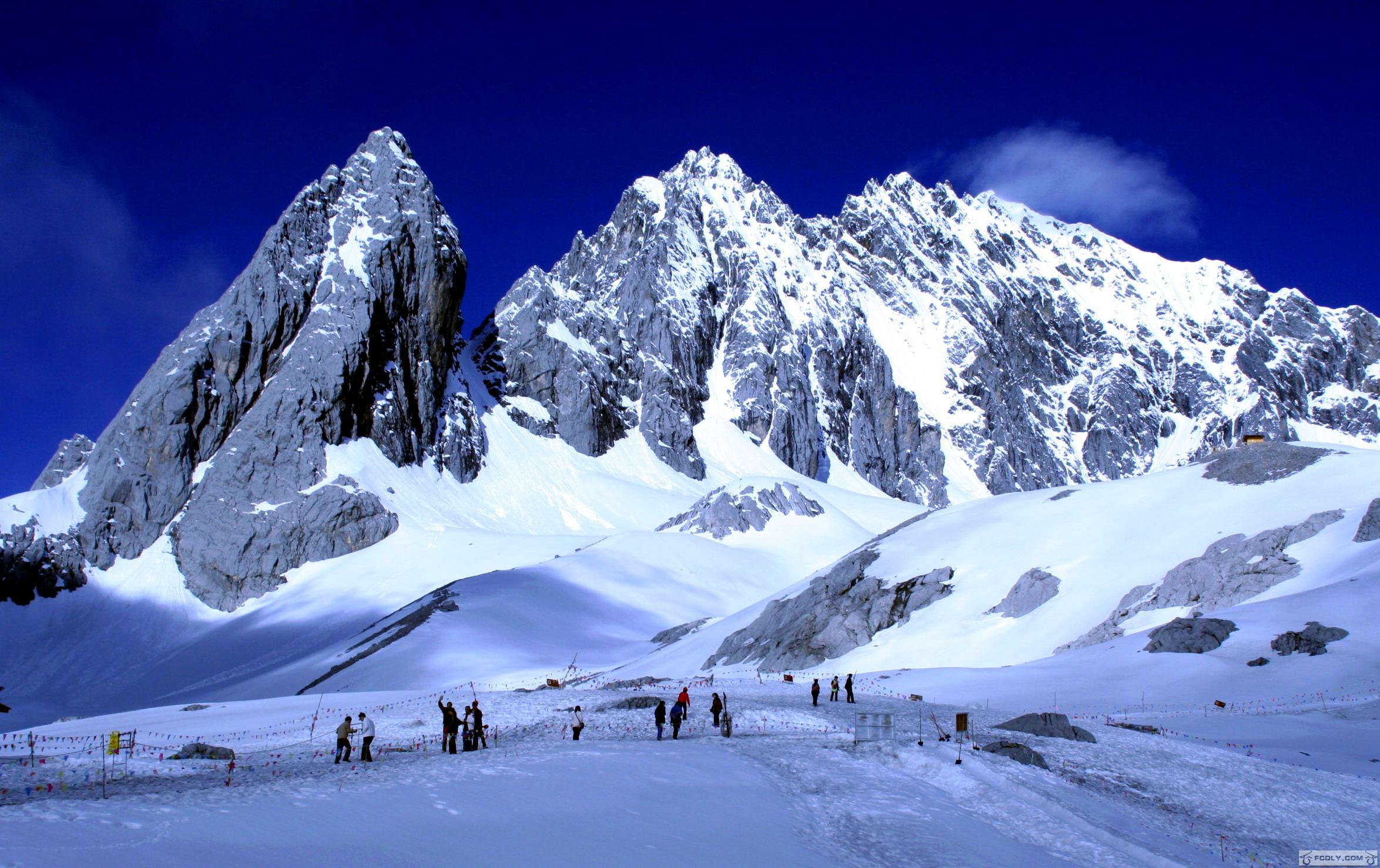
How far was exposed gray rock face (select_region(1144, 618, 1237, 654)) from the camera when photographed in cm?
3403

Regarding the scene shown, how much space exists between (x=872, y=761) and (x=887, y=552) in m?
42.7

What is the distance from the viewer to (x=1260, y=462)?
5728 centimetres

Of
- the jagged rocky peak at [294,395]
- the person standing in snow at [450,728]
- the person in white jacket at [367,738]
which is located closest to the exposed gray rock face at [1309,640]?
the person standing in snow at [450,728]

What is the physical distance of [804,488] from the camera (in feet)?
473

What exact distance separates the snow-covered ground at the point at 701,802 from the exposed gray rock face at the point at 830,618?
26.2 m

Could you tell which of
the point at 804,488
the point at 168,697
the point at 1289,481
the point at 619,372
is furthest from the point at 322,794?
the point at 619,372

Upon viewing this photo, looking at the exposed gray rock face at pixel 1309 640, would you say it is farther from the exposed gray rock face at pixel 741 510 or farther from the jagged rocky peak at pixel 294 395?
the jagged rocky peak at pixel 294 395

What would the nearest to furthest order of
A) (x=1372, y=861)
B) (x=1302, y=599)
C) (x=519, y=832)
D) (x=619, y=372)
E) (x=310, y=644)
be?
(x=519, y=832)
(x=1372, y=861)
(x=1302, y=599)
(x=310, y=644)
(x=619, y=372)

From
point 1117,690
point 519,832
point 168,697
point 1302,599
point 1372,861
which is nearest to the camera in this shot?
point 519,832

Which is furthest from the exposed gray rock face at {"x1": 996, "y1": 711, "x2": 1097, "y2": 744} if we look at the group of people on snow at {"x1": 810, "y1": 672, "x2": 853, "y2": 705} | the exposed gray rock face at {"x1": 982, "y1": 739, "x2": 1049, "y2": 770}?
the group of people on snow at {"x1": 810, "y1": 672, "x2": 853, "y2": 705}

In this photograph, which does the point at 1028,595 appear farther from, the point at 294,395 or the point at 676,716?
the point at 294,395

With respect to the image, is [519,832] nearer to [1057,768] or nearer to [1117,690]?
[1057,768]

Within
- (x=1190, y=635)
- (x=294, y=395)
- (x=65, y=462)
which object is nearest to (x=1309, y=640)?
(x=1190, y=635)

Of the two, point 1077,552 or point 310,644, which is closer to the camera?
point 1077,552
